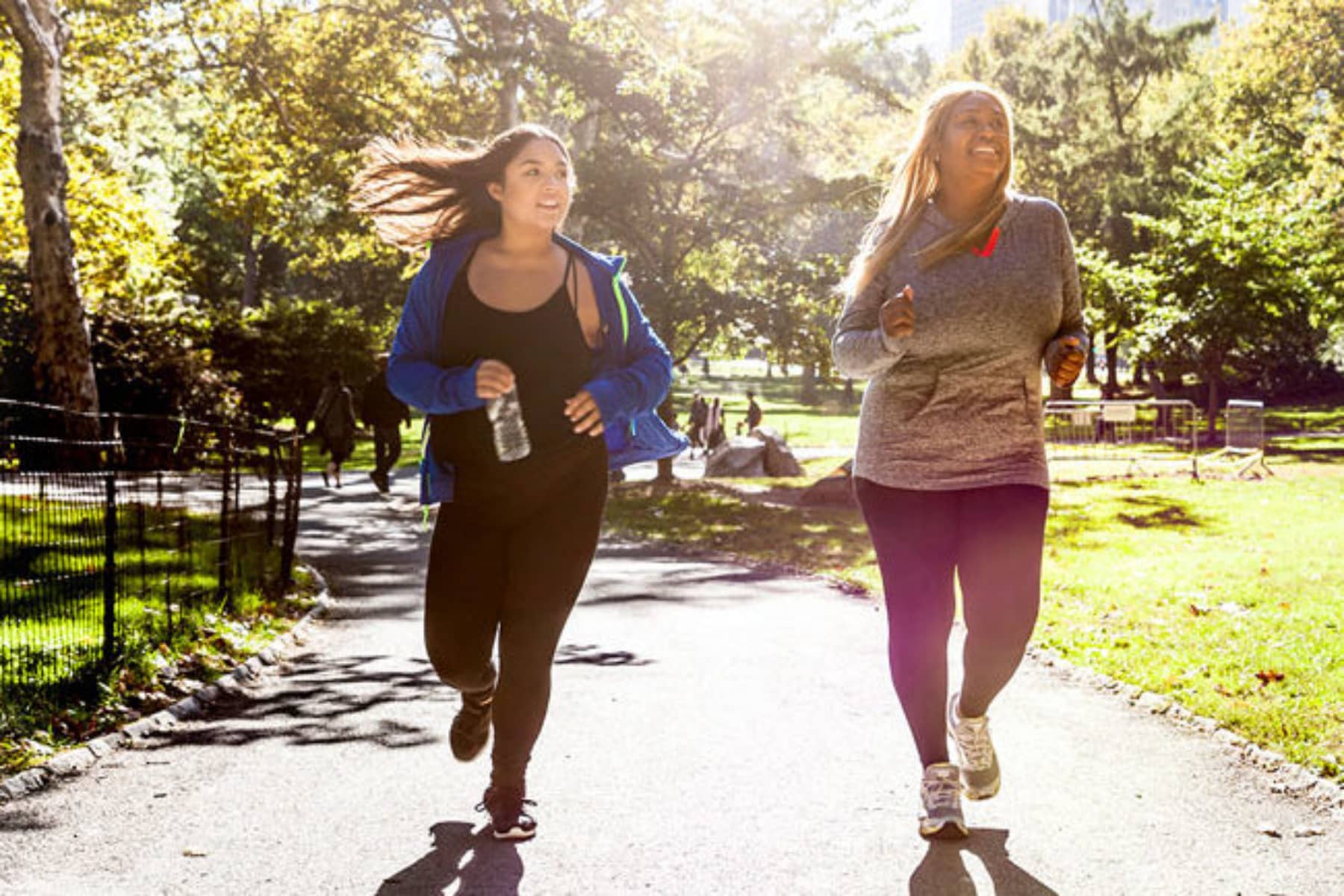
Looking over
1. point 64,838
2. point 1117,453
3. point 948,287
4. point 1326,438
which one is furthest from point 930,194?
point 1326,438

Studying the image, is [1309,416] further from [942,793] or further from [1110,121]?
[942,793]

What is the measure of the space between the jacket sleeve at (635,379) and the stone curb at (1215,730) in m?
2.77

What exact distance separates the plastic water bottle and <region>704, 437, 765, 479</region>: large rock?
22907 mm

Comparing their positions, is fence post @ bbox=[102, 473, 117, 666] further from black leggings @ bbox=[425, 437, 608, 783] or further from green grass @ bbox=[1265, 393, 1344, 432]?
green grass @ bbox=[1265, 393, 1344, 432]

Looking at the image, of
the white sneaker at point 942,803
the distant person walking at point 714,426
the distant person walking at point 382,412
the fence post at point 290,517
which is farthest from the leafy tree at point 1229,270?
the white sneaker at point 942,803

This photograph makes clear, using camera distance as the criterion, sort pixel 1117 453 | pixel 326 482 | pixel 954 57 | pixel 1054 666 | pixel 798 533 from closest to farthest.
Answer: pixel 1054 666
pixel 798 533
pixel 326 482
pixel 1117 453
pixel 954 57

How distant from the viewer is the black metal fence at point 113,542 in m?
5.95

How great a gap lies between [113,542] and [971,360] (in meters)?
4.50

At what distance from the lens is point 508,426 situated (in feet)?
13.5

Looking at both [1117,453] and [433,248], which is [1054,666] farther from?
[1117,453]

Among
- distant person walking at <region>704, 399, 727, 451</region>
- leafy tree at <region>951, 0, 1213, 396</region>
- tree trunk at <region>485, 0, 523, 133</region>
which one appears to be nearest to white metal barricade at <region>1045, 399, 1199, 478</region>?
tree trunk at <region>485, 0, 523, 133</region>

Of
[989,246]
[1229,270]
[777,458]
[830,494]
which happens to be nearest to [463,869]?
[989,246]

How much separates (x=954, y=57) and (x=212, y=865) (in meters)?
61.8

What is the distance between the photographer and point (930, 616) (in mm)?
4383
